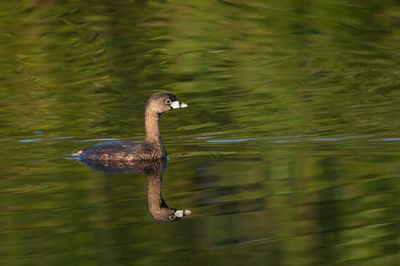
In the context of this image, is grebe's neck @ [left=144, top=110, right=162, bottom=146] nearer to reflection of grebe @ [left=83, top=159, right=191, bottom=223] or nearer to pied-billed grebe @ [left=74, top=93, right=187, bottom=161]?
pied-billed grebe @ [left=74, top=93, right=187, bottom=161]

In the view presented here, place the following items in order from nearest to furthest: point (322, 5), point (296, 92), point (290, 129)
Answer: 1. point (290, 129)
2. point (296, 92)
3. point (322, 5)

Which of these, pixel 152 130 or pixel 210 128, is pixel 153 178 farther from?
pixel 210 128

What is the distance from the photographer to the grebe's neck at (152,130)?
18.2 meters

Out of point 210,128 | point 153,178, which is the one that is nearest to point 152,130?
point 210,128

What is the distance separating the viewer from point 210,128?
20.0 metres

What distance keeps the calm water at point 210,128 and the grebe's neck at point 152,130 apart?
494mm

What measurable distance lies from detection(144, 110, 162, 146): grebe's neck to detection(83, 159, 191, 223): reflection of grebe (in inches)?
15.3

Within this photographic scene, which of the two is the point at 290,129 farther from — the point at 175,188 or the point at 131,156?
the point at 175,188

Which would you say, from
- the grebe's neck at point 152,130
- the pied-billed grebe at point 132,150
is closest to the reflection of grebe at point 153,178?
the pied-billed grebe at point 132,150

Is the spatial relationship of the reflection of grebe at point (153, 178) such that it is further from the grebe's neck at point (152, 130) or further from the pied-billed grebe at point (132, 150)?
the grebe's neck at point (152, 130)

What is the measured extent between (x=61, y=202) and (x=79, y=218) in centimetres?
96

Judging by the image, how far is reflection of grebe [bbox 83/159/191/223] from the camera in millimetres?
13875

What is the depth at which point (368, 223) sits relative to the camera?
1309 centimetres

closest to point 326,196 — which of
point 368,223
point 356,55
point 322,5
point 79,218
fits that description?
point 368,223
